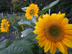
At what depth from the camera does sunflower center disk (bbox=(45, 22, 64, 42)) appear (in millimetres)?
407

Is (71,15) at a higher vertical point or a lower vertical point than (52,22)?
lower

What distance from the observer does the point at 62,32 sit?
41cm

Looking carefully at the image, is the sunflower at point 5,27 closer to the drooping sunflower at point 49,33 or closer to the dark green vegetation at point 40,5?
the drooping sunflower at point 49,33

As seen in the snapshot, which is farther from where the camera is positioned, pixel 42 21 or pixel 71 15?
pixel 71 15

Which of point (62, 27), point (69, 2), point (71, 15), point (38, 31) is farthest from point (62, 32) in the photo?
point (69, 2)

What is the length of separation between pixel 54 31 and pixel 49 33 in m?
0.04

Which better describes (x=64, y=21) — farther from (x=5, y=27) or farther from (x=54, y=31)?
(x=5, y=27)

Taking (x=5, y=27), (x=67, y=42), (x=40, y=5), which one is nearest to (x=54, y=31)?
(x=67, y=42)

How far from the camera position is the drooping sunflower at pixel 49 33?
377 millimetres

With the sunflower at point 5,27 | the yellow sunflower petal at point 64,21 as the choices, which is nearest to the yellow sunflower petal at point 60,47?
the yellow sunflower petal at point 64,21

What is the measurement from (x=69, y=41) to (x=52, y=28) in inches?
4.6

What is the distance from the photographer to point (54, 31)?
45 centimetres

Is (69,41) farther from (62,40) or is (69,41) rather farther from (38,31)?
(38,31)

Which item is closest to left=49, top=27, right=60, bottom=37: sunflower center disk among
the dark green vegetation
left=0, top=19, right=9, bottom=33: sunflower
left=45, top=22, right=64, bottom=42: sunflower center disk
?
left=45, top=22, right=64, bottom=42: sunflower center disk
